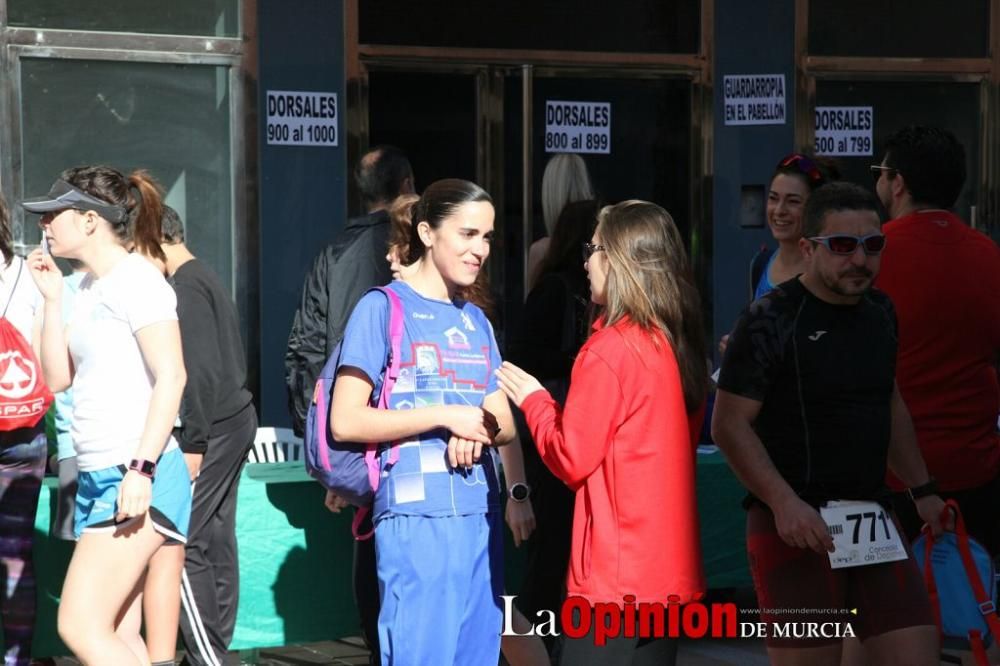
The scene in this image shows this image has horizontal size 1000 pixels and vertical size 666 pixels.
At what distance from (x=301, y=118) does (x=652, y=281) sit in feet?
15.6

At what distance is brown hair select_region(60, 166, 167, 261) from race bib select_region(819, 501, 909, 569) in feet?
7.75

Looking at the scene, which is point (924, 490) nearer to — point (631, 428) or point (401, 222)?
point (631, 428)

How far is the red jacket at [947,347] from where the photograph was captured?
4.96 m

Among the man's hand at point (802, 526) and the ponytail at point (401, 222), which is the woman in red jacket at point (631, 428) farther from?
the ponytail at point (401, 222)

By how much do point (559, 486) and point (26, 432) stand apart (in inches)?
78.3

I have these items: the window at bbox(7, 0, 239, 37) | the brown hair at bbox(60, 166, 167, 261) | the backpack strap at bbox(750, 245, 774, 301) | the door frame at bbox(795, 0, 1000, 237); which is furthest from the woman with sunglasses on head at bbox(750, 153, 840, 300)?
the window at bbox(7, 0, 239, 37)

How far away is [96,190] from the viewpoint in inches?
195

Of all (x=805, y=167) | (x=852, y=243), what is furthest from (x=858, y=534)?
(x=805, y=167)

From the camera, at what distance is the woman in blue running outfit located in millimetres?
4422

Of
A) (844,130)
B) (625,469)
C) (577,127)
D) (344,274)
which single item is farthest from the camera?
(844,130)

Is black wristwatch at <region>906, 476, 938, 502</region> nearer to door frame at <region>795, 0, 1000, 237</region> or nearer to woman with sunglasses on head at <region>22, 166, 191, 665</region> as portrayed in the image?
woman with sunglasses on head at <region>22, 166, 191, 665</region>

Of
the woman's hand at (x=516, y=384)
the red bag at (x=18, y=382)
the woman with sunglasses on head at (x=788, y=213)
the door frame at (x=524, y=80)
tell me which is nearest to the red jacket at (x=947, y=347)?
the woman with sunglasses on head at (x=788, y=213)

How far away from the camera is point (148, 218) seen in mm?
5453

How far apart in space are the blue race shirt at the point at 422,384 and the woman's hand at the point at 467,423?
0.32 ft
